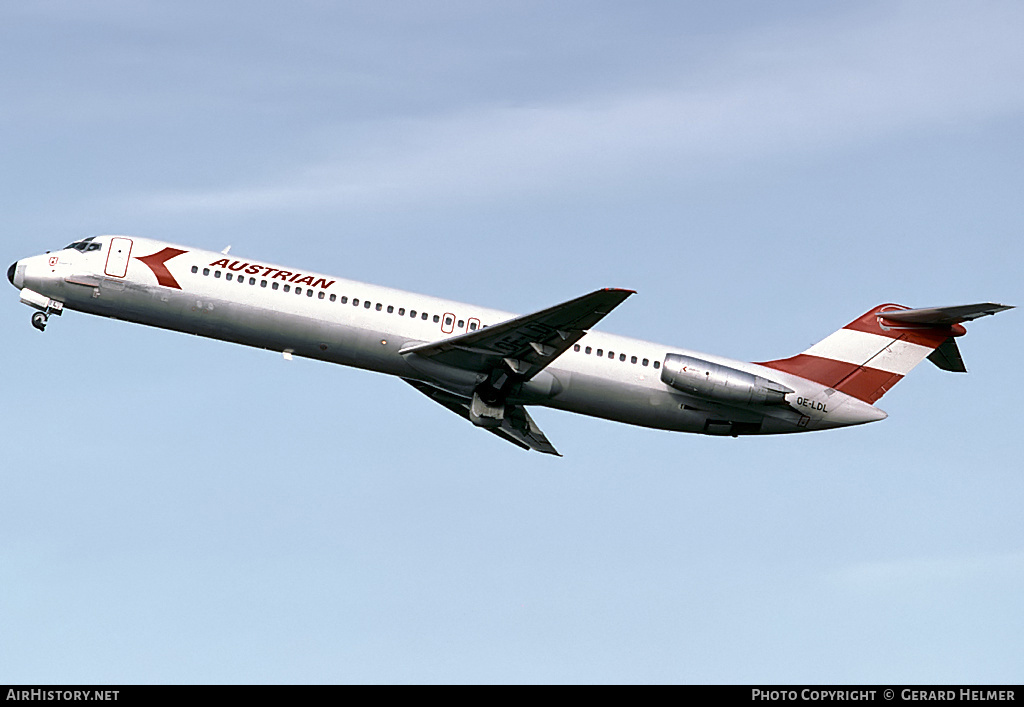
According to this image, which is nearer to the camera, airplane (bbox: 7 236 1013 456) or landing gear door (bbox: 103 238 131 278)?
airplane (bbox: 7 236 1013 456)

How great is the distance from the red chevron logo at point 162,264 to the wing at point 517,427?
8.71 meters

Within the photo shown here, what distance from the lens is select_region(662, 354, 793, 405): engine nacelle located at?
36.0 m

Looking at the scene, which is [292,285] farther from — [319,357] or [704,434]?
[704,434]

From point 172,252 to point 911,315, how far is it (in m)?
21.9

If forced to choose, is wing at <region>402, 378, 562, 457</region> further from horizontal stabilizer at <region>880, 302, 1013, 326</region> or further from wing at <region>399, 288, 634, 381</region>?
horizontal stabilizer at <region>880, 302, 1013, 326</region>

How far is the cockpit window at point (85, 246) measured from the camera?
36.3 meters

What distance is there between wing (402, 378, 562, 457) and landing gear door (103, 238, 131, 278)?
32.4 feet

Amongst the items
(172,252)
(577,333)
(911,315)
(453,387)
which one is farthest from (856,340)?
(172,252)

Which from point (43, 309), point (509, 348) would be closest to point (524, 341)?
point (509, 348)

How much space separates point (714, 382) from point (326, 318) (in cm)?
1111

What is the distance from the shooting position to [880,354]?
127ft

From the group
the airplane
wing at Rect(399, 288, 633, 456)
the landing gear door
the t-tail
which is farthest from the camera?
the t-tail

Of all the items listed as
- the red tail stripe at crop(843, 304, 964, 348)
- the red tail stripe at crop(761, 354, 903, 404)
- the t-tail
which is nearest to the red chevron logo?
the t-tail
